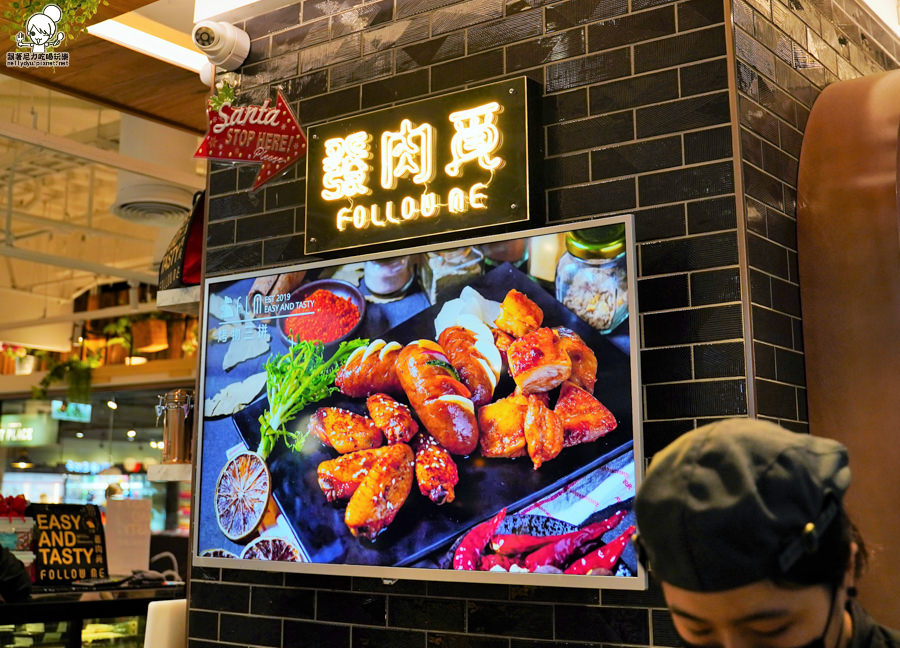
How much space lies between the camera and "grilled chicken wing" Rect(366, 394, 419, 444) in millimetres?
2943

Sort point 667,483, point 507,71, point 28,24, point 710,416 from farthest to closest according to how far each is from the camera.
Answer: point 28,24, point 507,71, point 710,416, point 667,483

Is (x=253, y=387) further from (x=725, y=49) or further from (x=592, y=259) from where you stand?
(x=725, y=49)

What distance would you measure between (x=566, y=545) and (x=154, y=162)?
13.3 ft

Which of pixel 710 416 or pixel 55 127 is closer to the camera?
pixel 710 416

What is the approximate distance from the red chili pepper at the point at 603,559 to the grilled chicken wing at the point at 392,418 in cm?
62

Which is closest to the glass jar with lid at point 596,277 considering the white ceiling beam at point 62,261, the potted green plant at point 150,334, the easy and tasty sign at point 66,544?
the easy and tasty sign at point 66,544

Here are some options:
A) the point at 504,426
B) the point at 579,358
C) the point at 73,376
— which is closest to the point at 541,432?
the point at 504,426

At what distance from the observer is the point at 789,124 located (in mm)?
2951

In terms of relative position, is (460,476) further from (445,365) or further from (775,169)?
(775,169)

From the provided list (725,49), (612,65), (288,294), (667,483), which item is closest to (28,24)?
(288,294)

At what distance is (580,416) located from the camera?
2.66m

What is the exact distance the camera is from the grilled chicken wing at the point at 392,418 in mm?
2943

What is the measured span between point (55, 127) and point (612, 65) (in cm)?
633

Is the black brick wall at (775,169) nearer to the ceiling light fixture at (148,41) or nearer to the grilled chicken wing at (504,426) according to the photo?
the grilled chicken wing at (504,426)
